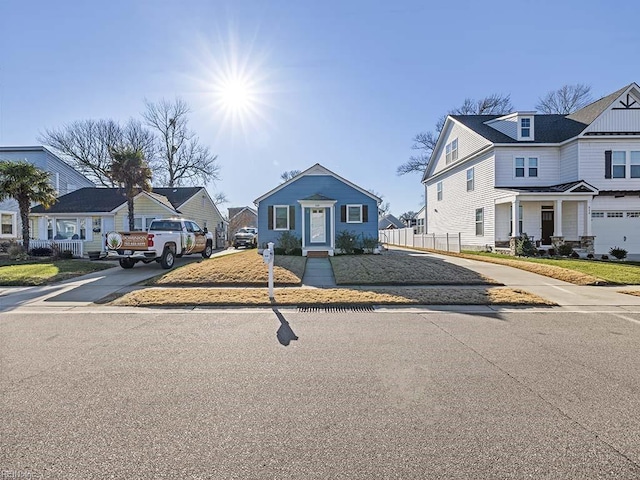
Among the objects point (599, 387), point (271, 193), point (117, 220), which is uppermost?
point (271, 193)

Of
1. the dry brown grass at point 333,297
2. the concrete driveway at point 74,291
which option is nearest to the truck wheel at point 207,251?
the concrete driveway at point 74,291

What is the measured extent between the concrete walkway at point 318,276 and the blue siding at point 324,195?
19.3ft

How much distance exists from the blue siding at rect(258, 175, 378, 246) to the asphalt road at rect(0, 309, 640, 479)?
1434 cm

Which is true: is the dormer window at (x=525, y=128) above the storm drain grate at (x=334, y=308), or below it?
above

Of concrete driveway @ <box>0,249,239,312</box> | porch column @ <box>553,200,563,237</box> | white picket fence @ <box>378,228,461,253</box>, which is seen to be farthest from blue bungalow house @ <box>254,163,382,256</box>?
porch column @ <box>553,200,563,237</box>

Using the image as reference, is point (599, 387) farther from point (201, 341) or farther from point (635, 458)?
point (201, 341)

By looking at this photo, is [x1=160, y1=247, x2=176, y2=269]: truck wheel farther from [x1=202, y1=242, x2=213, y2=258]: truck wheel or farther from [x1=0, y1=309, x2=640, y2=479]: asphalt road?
[x1=0, y1=309, x2=640, y2=479]: asphalt road

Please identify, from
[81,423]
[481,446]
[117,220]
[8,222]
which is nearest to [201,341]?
Answer: [81,423]

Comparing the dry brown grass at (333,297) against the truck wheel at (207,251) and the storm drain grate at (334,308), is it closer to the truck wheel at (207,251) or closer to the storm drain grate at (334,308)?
the storm drain grate at (334,308)

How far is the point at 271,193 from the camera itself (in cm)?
2014

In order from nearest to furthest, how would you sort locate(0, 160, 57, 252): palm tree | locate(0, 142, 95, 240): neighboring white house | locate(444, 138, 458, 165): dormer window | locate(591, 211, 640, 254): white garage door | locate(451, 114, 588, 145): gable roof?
1. locate(0, 160, 57, 252): palm tree
2. locate(591, 211, 640, 254): white garage door
3. locate(451, 114, 588, 145): gable roof
4. locate(0, 142, 95, 240): neighboring white house
5. locate(444, 138, 458, 165): dormer window

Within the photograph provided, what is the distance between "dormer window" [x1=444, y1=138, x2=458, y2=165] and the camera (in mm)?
25631

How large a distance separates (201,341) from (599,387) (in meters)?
5.07

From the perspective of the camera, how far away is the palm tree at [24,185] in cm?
1658
